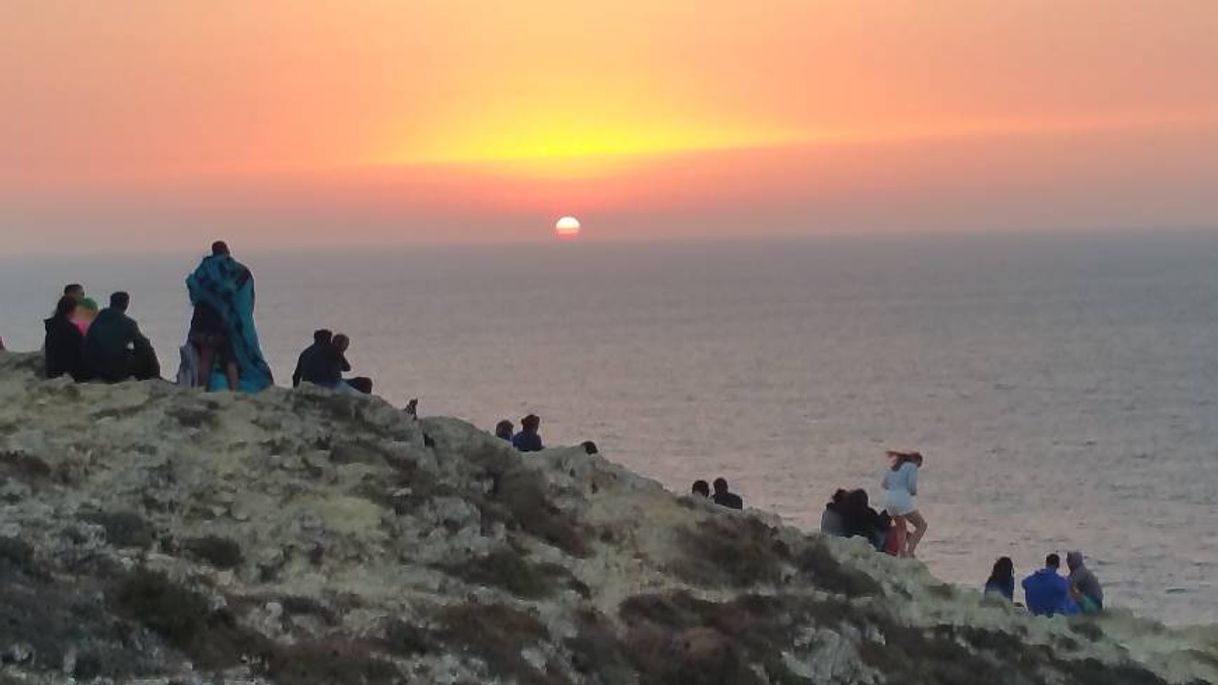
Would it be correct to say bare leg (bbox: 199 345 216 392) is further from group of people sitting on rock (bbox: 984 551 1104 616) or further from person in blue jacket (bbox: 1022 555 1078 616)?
person in blue jacket (bbox: 1022 555 1078 616)

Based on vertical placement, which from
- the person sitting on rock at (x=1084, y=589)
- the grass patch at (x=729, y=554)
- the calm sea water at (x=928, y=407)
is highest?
the grass patch at (x=729, y=554)

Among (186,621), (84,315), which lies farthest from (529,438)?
(186,621)

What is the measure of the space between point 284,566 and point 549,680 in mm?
3257

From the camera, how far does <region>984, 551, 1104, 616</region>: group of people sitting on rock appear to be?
23109 millimetres

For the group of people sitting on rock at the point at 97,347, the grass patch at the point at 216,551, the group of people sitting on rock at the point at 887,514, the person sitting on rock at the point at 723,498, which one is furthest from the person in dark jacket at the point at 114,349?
the group of people sitting on rock at the point at 887,514

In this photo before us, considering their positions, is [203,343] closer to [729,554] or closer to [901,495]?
[729,554]

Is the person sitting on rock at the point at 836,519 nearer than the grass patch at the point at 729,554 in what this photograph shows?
No

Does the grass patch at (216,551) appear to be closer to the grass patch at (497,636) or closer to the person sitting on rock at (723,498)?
the grass patch at (497,636)

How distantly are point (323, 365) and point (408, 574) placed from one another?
6294 mm

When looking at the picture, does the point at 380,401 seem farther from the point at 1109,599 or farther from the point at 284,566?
the point at 1109,599

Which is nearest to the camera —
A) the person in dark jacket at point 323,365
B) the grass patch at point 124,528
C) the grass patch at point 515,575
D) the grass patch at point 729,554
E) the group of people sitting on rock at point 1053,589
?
the grass patch at point 124,528

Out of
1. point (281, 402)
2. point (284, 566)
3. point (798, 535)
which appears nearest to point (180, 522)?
point (284, 566)

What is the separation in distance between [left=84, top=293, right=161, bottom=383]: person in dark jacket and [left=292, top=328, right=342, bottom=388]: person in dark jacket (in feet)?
6.80

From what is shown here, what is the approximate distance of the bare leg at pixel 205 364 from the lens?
21219mm
